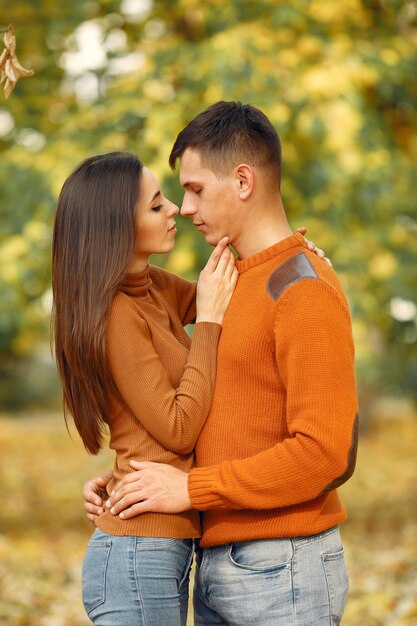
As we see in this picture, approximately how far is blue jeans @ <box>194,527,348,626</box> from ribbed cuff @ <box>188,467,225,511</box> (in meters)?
0.15

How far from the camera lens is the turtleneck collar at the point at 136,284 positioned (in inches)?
98.2

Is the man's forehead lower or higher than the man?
higher

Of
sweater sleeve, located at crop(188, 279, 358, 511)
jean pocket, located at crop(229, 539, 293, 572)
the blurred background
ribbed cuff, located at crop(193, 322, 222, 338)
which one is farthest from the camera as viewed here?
the blurred background

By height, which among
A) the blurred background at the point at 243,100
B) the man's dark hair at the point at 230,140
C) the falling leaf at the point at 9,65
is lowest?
the blurred background at the point at 243,100

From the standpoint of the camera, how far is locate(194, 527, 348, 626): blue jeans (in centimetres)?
229

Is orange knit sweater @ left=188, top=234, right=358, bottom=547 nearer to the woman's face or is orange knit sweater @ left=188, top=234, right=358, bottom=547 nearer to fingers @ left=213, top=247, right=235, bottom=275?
fingers @ left=213, top=247, right=235, bottom=275

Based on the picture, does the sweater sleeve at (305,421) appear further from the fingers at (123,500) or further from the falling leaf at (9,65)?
the falling leaf at (9,65)

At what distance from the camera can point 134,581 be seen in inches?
89.5

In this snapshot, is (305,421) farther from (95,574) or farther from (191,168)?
(191,168)

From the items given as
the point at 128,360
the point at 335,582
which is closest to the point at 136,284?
the point at 128,360

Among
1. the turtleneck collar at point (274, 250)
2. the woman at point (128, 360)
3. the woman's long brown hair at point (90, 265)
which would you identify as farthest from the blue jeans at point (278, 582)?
the turtleneck collar at point (274, 250)

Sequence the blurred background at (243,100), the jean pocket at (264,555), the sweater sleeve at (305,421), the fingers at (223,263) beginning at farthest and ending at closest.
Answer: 1. the blurred background at (243,100)
2. the fingers at (223,263)
3. the jean pocket at (264,555)
4. the sweater sleeve at (305,421)

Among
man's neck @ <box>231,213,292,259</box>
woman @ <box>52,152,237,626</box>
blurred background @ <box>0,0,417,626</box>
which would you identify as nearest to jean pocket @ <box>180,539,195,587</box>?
woman @ <box>52,152,237,626</box>

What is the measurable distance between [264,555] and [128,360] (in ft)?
1.89
